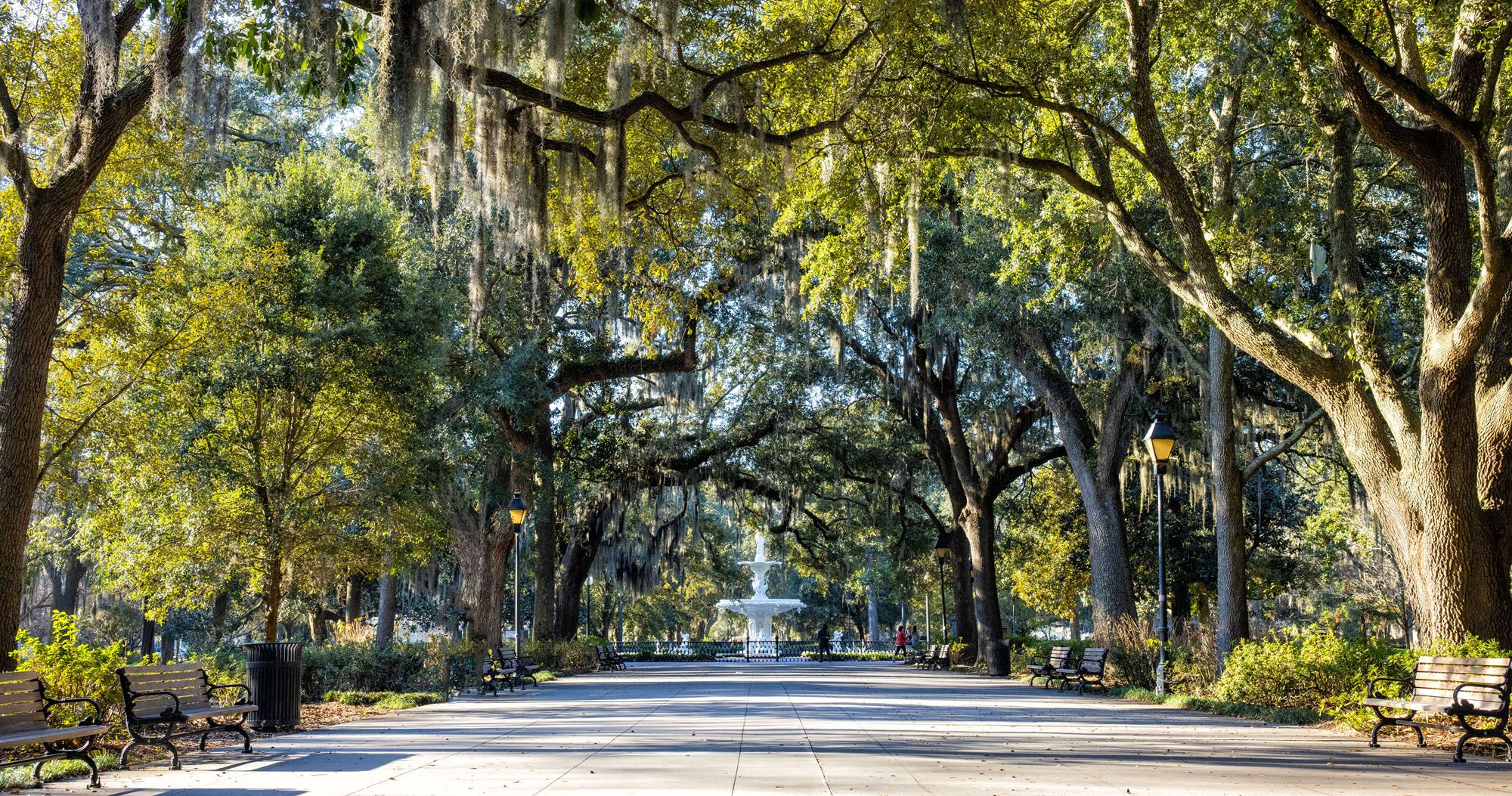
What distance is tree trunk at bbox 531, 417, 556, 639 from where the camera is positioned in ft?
77.0

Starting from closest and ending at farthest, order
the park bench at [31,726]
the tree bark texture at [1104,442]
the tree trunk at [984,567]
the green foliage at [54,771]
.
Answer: the park bench at [31,726]
the green foliage at [54,771]
the tree bark texture at [1104,442]
the tree trunk at [984,567]

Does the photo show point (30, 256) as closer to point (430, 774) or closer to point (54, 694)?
point (54, 694)

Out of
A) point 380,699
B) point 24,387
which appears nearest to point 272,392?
point 380,699

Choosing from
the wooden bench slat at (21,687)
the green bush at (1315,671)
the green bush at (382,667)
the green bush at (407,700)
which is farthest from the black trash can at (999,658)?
the wooden bench slat at (21,687)

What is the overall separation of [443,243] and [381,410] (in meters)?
5.81

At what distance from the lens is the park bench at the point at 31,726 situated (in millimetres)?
7055

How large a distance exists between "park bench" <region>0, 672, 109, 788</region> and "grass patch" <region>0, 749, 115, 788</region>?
62 mm

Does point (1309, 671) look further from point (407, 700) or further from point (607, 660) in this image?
point (607, 660)

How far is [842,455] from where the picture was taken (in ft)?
91.8

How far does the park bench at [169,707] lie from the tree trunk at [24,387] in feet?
3.81

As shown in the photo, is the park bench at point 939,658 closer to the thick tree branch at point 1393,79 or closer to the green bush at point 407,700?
the green bush at point 407,700

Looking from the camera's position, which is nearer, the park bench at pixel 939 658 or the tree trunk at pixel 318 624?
the park bench at pixel 939 658

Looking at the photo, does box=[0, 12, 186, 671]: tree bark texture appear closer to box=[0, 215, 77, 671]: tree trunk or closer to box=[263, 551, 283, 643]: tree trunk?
box=[0, 215, 77, 671]: tree trunk

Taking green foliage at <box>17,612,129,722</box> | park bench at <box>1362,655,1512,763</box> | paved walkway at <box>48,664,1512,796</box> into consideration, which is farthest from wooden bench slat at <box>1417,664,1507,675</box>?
green foliage at <box>17,612,129,722</box>
